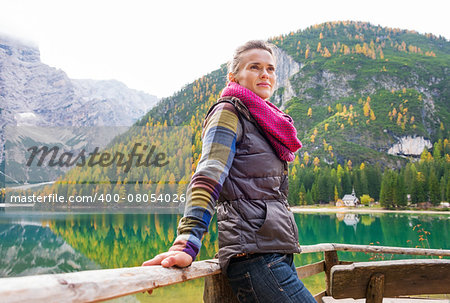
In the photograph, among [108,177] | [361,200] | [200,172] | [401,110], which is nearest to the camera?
[200,172]

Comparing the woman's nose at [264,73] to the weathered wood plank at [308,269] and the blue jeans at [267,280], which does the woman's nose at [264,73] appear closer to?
the blue jeans at [267,280]

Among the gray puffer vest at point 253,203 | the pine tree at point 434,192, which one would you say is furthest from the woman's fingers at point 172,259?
the pine tree at point 434,192

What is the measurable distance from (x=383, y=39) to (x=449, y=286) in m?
169

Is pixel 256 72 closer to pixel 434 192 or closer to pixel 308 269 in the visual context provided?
pixel 308 269

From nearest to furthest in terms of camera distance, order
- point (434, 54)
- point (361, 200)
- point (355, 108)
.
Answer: point (361, 200)
point (355, 108)
point (434, 54)

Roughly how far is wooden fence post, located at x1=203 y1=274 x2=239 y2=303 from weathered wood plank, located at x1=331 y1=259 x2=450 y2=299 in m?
0.47

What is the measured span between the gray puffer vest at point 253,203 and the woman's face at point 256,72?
202 mm

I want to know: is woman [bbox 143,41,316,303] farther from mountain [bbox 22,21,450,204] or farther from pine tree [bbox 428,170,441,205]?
mountain [bbox 22,21,450,204]

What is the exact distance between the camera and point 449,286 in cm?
148

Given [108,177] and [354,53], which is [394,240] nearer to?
[108,177]

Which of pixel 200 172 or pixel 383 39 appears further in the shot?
pixel 383 39

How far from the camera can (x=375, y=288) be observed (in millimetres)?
1434

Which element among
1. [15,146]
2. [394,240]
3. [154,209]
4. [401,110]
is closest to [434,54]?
[401,110]

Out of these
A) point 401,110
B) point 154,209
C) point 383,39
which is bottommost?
point 154,209
